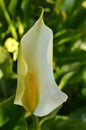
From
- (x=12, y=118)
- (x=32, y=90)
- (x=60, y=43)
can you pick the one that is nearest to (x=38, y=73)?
(x=32, y=90)

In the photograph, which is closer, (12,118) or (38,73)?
(38,73)

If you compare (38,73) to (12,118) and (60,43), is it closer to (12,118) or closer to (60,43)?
(12,118)

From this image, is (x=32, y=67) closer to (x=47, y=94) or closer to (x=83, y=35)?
(x=47, y=94)

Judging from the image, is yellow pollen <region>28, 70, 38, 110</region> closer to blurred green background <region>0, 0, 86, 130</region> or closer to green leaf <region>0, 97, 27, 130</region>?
green leaf <region>0, 97, 27, 130</region>

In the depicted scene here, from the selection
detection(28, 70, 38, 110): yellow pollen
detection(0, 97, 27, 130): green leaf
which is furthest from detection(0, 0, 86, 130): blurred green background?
detection(28, 70, 38, 110): yellow pollen

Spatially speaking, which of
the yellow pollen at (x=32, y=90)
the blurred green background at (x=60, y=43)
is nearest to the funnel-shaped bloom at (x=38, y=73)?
the yellow pollen at (x=32, y=90)

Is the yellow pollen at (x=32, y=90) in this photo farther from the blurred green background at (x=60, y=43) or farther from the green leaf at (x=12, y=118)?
the blurred green background at (x=60, y=43)

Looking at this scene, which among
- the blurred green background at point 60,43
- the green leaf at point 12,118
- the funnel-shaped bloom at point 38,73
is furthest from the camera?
the blurred green background at point 60,43

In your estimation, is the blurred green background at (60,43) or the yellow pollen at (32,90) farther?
the blurred green background at (60,43)
